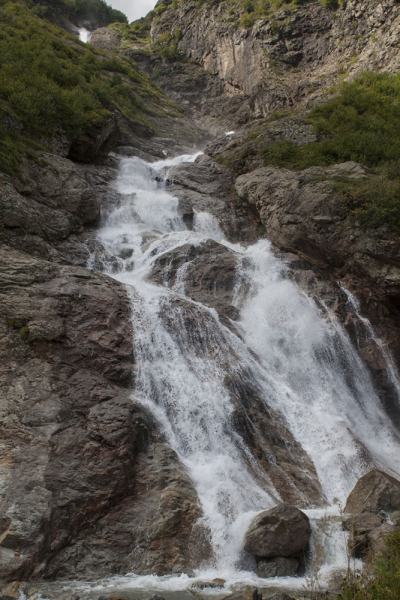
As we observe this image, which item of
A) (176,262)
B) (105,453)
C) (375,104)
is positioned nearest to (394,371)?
(176,262)

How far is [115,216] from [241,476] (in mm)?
16753

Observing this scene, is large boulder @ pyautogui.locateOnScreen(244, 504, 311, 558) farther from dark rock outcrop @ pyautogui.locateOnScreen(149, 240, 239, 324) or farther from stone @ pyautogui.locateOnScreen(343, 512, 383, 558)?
dark rock outcrop @ pyautogui.locateOnScreen(149, 240, 239, 324)

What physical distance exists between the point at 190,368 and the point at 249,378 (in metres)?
2.07

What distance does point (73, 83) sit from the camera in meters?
29.3

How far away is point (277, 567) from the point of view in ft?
24.5

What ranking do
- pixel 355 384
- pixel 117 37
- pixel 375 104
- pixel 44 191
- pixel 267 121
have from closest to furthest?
pixel 355 384, pixel 44 191, pixel 375 104, pixel 267 121, pixel 117 37

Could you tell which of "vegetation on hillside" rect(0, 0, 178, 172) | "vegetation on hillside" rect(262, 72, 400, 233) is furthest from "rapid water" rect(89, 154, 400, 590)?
"vegetation on hillside" rect(0, 0, 178, 172)

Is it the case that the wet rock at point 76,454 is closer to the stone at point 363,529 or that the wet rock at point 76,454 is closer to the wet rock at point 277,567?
the wet rock at point 277,567

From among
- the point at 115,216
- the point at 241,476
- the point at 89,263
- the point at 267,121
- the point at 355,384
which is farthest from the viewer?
the point at 267,121

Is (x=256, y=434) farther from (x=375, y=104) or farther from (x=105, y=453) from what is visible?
(x=375, y=104)

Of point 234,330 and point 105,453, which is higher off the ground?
point 234,330

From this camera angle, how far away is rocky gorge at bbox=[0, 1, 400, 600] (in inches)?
316

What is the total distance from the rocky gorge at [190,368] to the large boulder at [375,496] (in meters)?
0.06

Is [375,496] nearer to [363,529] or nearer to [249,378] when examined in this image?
[363,529]
